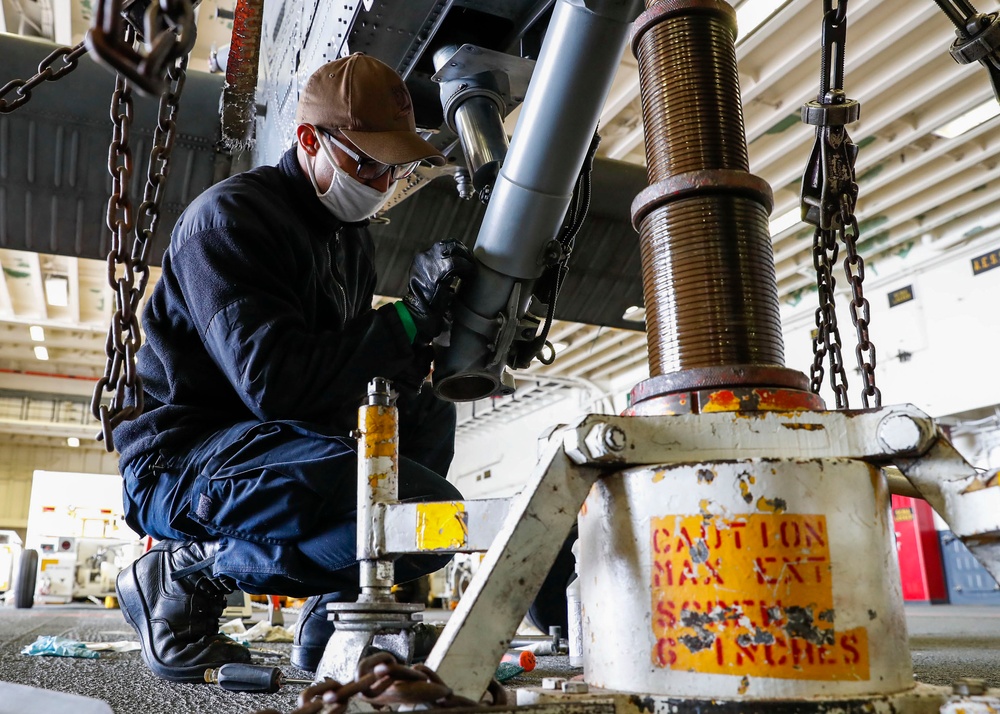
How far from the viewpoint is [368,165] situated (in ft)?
5.49

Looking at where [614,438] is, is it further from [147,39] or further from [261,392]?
[261,392]

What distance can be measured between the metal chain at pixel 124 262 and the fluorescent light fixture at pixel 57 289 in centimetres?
1013

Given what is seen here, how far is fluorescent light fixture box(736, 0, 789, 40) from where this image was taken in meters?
5.02

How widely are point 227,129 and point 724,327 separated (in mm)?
2597

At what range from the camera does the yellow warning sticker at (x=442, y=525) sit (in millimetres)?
1028

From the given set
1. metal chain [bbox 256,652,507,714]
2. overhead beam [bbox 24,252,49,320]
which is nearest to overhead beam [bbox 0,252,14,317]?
overhead beam [bbox 24,252,49,320]

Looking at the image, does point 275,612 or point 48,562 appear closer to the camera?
point 275,612

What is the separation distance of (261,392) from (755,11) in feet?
15.9

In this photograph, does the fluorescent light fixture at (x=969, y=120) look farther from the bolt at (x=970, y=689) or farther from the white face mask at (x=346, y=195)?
the bolt at (x=970, y=689)

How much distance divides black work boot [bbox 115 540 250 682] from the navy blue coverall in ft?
0.21

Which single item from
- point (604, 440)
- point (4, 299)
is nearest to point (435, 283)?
point (604, 440)

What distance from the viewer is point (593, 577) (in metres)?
0.86

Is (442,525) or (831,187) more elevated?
A: (831,187)

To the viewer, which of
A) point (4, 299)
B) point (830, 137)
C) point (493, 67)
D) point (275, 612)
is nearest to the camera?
point (830, 137)
